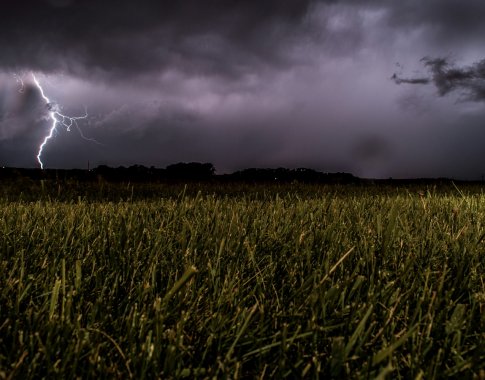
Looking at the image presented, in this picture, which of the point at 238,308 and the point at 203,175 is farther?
the point at 203,175

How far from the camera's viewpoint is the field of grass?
1009 millimetres

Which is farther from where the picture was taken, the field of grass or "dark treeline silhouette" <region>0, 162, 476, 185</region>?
"dark treeline silhouette" <region>0, 162, 476, 185</region>

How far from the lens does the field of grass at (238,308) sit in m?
1.01

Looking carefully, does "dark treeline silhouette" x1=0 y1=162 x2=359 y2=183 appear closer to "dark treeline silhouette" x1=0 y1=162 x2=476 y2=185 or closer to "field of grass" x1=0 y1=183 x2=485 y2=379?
"dark treeline silhouette" x1=0 y1=162 x2=476 y2=185

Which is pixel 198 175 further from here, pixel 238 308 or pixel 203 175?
pixel 238 308

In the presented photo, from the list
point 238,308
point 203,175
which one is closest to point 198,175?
point 203,175

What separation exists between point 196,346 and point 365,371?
42 cm

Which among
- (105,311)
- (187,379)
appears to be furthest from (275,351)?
(105,311)

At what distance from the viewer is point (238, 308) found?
122 cm

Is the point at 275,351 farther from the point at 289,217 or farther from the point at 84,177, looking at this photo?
the point at 84,177

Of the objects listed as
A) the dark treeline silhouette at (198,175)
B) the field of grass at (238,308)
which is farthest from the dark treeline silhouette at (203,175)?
the field of grass at (238,308)

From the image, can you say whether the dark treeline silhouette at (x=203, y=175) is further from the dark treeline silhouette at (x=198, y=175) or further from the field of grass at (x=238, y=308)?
the field of grass at (x=238, y=308)

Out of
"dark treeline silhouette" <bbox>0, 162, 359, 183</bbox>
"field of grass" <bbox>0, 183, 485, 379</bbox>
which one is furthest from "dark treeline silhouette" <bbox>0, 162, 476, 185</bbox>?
"field of grass" <bbox>0, 183, 485, 379</bbox>

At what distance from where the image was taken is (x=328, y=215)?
2875mm
